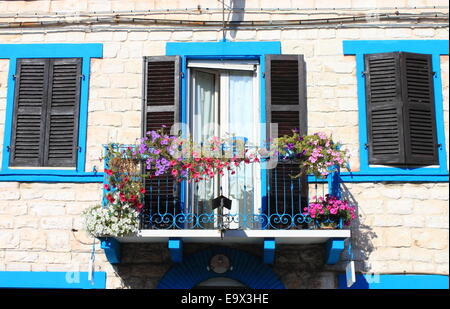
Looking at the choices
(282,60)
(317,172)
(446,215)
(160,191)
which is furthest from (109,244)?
(446,215)

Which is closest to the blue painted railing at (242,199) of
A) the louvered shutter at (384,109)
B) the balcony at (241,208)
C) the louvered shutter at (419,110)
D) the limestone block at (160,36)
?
the balcony at (241,208)

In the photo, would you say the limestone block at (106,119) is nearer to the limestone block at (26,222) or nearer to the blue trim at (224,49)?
the blue trim at (224,49)

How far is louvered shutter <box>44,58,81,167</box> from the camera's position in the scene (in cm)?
895

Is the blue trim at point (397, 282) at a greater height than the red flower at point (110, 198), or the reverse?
the red flower at point (110, 198)

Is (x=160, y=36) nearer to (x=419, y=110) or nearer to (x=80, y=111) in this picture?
(x=80, y=111)

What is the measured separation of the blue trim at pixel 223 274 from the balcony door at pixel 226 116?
0.45 metres

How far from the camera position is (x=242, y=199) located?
348 inches

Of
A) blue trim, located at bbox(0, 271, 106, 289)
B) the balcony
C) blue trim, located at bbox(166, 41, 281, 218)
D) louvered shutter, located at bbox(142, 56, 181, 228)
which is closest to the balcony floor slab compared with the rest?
the balcony

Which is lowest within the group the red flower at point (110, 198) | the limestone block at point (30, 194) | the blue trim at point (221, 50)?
the red flower at point (110, 198)

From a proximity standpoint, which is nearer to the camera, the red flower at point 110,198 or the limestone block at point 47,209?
the red flower at point 110,198

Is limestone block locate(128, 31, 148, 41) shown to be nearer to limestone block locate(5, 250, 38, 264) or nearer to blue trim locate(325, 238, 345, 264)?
limestone block locate(5, 250, 38, 264)

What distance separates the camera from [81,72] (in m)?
9.24

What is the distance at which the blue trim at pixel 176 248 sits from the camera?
8023 millimetres

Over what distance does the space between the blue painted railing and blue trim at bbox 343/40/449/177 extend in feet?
2.19
